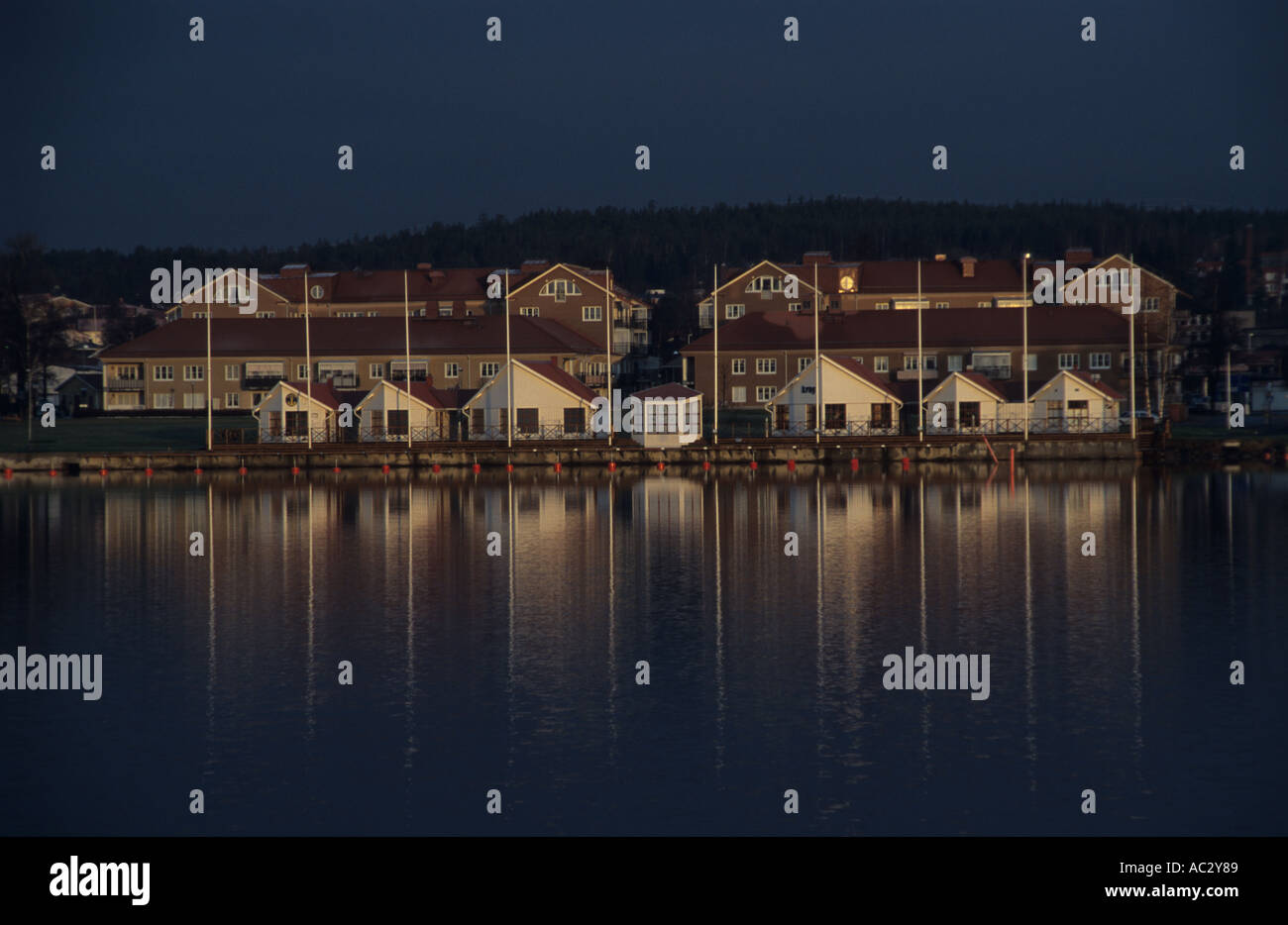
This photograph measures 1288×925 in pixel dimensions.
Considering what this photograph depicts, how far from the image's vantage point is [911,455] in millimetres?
75500

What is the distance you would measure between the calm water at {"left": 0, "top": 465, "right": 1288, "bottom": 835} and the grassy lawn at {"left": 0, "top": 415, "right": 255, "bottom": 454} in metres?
35.3

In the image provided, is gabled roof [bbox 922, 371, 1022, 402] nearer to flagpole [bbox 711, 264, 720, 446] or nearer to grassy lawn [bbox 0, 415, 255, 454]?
flagpole [bbox 711, 264, 720, 446]

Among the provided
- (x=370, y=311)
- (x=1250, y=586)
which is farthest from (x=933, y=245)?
(x=1250, y=586)

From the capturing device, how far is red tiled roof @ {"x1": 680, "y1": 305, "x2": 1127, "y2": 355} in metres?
96.8

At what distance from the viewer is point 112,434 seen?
300ft

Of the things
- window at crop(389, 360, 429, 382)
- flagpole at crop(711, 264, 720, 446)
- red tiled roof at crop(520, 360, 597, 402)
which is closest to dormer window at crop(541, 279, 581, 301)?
window at crop(389, 360, 429, 382)

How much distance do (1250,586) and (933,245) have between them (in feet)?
530

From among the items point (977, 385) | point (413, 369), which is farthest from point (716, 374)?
point (413, 369)

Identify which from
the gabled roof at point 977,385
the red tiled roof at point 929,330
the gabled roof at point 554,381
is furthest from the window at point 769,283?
the gabled roof at point 977,385

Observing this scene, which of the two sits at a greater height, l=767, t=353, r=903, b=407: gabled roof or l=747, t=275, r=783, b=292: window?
l=747, t=275, r=783, b=292: window

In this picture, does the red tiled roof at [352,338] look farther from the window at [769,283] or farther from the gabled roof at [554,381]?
the window at [769,283]

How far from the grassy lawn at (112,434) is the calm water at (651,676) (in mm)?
35276

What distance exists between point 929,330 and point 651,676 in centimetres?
7709

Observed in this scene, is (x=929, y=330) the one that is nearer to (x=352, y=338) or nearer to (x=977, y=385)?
(x=977, y=385)
